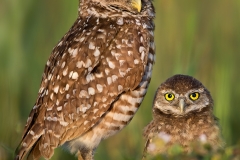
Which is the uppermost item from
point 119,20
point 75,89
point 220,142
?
point 119,20

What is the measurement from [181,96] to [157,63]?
142 centimetres

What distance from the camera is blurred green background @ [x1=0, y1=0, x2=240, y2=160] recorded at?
558 centimetres

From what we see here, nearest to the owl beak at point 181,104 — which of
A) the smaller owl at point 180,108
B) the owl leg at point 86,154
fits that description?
the smaller owl at point 180,108

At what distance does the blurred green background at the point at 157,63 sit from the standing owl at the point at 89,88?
30 cm

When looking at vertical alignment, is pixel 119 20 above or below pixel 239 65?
above

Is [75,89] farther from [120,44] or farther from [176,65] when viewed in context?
[176,65]

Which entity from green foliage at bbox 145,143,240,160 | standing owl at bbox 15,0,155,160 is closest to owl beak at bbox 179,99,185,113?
standing owl at bbox 15,0,155,160

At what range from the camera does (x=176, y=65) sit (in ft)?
18.6

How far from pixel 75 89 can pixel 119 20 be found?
0.58 meters

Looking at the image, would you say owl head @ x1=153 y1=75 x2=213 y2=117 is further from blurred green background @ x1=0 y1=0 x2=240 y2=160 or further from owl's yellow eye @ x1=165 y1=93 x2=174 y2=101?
blurred green background @ x1=0 y1=0 x2=240 y2=160

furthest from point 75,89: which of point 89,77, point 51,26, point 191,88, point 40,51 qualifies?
point 51,26

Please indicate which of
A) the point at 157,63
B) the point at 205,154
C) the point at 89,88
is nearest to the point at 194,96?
the point at 89,88

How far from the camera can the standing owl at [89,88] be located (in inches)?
185

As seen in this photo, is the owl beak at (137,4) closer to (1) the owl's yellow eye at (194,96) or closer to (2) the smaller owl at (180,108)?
(2) the smaller owl at (180,108)
